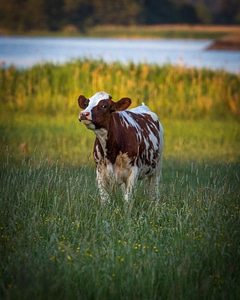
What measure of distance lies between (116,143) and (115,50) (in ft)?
77.0

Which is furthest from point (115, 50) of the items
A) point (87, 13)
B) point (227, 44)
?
point (227, 44)

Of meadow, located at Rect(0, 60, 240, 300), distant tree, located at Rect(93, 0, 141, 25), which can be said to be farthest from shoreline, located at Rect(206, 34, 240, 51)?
meadow, located at Rect(0, 60, 240, 300)

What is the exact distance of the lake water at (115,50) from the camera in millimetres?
29359

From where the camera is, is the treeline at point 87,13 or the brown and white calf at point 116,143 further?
the treeline at point 87,13

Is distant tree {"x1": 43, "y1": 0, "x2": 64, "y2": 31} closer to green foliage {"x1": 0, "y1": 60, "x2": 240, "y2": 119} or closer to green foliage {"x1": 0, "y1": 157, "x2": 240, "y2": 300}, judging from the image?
green foliage {"x1": 0, "y1": 60, "x2": 240, "y2": 119}

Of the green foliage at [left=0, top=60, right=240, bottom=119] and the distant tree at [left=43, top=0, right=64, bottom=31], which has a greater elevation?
the distant tree at [left=43, top=0, right=64, bottom=31]

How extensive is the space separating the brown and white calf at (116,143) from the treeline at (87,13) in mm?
23026

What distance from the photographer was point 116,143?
34.1 feet

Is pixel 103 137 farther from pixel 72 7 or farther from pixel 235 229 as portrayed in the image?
pixel 72 7

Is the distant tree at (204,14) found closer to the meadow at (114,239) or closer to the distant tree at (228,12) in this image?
the distant tree at (228,12)

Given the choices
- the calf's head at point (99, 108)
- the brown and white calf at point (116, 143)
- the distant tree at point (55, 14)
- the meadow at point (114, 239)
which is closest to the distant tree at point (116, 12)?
the distant tree at point (55, 14)

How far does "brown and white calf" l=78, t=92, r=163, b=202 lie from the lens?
33.0 ft

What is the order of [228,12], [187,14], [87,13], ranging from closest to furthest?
[87,13], [187,14], [228,12]

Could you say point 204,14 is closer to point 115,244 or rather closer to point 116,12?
point 116,12
